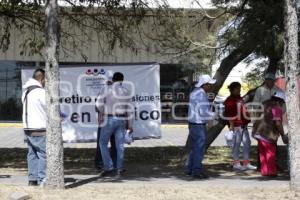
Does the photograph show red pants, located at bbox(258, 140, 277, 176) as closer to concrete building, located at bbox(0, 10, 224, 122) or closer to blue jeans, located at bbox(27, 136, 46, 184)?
concrete building, located at bbox(0, 10, 224, 122)

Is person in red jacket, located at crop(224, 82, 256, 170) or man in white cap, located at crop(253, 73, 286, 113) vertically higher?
man in white cap, located at crop(253, 73, 286, 113)

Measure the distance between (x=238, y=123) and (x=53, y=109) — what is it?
4491 millimetres

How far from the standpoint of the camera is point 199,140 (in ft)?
36.3

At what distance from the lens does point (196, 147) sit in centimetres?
1105

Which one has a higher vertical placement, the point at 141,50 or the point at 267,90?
the point at 141,50

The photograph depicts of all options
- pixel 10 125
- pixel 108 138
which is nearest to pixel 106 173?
pixel 108 138

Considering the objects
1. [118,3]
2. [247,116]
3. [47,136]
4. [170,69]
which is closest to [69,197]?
[47,136]

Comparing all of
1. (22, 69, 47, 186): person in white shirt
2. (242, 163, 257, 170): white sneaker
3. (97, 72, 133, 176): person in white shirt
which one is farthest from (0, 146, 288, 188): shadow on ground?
(22, 69, 47, 186): person in white shirt

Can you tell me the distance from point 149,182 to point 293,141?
2631 millimetres

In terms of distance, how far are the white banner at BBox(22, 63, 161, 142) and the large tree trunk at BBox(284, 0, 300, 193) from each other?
4.98 metres

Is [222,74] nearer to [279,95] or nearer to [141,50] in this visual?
[279,95]

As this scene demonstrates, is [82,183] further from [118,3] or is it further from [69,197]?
[118,3]

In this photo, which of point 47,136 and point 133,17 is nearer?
point 47,136

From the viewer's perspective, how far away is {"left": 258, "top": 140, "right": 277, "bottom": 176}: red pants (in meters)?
11.3
